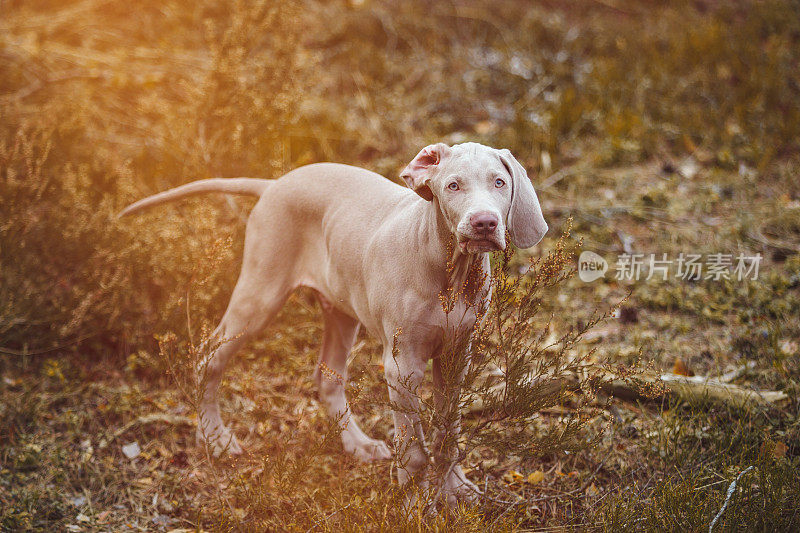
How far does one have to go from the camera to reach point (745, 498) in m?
2.83

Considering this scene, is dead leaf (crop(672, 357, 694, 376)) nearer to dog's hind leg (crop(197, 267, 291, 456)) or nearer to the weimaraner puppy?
the weimaraner puppy

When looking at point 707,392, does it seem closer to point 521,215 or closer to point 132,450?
point 521,215

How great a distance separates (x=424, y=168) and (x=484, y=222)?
45 centimetres

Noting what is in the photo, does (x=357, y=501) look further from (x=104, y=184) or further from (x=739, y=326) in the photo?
(x=104, y=184)

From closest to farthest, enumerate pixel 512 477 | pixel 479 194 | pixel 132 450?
pixel 479 194
pixel 512 477
pixel 132 450

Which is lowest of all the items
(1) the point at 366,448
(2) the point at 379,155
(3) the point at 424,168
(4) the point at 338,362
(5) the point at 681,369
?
(1) the point at 366,448

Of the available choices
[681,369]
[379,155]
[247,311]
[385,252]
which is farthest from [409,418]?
[379,155]

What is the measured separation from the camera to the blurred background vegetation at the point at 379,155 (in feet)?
11.9

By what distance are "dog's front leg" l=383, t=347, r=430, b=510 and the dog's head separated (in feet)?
2.05

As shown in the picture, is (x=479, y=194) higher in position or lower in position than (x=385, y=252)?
higher

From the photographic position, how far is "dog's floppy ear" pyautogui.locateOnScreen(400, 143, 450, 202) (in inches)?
94.9

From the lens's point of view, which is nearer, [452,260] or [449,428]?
[452,260]

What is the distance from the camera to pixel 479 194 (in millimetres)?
2223

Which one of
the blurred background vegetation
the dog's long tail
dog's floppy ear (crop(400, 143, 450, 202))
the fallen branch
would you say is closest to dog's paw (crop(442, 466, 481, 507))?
the blurred background vegetation
